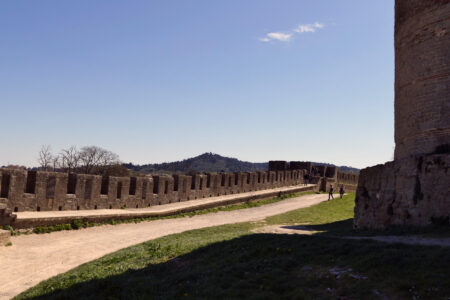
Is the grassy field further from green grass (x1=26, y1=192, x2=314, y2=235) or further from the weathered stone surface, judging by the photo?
green grass (x1=26, y1=192, x2=314, y2=235)

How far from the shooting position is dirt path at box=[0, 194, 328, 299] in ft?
31.2

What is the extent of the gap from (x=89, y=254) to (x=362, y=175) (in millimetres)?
8874

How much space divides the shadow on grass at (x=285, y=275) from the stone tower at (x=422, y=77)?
5790mm

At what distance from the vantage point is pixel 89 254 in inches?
470

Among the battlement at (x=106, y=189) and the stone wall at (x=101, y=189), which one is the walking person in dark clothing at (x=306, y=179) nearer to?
the battlement at (x=106, y=189)

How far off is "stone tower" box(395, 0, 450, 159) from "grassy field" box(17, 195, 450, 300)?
5.79m

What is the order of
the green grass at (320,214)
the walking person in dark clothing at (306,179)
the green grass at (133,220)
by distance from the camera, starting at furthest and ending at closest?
the walking person in dark clothing at (306,179) → the green grass at (320,214) → the green grass at (133,220)

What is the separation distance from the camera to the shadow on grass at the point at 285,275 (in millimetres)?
5320

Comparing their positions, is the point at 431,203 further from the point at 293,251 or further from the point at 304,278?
the point at 304,278

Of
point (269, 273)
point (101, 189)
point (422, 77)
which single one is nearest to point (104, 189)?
point (101, 189)

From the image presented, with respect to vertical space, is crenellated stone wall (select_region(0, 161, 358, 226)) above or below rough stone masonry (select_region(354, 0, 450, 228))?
below

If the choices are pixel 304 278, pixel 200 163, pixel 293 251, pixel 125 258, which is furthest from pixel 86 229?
pixel 200 163

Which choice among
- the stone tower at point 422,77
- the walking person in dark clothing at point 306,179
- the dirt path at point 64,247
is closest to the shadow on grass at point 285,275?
the dirt path at point 64,247

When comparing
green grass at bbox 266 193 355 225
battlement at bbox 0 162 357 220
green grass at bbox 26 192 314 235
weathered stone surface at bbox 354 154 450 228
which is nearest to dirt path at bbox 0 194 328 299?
green grass at bbox 26 192 314 235
